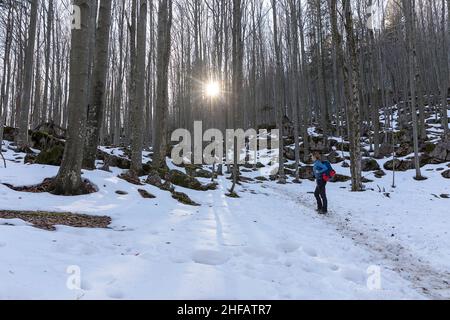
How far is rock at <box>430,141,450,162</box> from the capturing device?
18.4 m

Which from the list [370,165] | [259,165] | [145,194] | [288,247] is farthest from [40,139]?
[370,165]

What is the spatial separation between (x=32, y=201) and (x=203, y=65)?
23633 mm

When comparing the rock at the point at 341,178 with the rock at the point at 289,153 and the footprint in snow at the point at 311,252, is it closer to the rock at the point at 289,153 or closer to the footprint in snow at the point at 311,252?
the rock at the point at 289,153

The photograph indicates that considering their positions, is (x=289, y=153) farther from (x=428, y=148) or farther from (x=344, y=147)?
(x=428, y=148)

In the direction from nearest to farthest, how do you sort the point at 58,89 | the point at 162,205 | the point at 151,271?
the point at 151,271, the point at 162,205, the point at 58,89

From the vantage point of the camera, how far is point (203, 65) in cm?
2773

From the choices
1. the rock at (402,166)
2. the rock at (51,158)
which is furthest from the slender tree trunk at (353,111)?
the rock at (51,158)

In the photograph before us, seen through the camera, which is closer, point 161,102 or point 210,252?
point 210,252

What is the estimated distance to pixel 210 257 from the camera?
158 inches

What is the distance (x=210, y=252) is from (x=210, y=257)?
0.34ft

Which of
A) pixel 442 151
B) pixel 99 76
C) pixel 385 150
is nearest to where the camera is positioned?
pixel 99 76

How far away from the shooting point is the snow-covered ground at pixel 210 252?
287 cm
